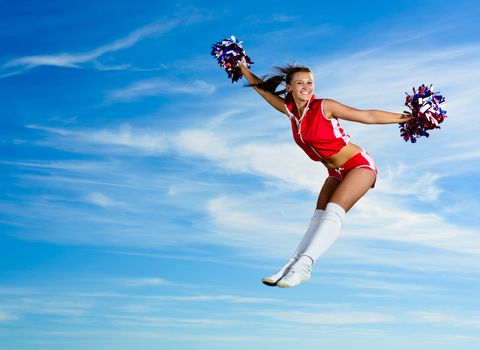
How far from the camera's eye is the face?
8680 mm

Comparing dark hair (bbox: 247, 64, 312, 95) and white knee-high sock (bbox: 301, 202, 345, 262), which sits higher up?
dark hair (bbox: 247, 64, 312, 95)

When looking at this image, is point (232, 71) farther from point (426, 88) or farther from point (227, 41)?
point (426, 88)

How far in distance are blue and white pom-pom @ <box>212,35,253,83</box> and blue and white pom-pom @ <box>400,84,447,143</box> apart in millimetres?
2479

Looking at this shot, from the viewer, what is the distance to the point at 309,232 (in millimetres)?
8773

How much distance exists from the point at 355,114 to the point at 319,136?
511 millimetres

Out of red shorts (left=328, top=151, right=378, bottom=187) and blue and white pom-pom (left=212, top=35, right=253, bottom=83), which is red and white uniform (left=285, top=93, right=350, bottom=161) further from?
blue and white pom-pom (left=212, top=35, right=253, bottom=83)

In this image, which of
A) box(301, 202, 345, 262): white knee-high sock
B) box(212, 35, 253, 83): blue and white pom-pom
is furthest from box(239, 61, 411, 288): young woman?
box(212, 35, 253, 83): blue and white pom-pom

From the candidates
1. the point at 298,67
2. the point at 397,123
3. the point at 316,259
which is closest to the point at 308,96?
the point at 298,67

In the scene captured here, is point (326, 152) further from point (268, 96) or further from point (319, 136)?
point (268, 96)

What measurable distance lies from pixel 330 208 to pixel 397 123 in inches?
55.5

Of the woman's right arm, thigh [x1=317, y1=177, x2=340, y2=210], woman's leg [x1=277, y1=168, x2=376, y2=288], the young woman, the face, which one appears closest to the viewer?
woman's leg [x1=277, y1=168, x2=376, y2=288]

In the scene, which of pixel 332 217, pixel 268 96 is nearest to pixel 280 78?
pixel 268 96

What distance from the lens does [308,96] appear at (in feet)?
28.5

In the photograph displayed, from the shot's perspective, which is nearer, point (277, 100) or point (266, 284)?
point (266, 284)
